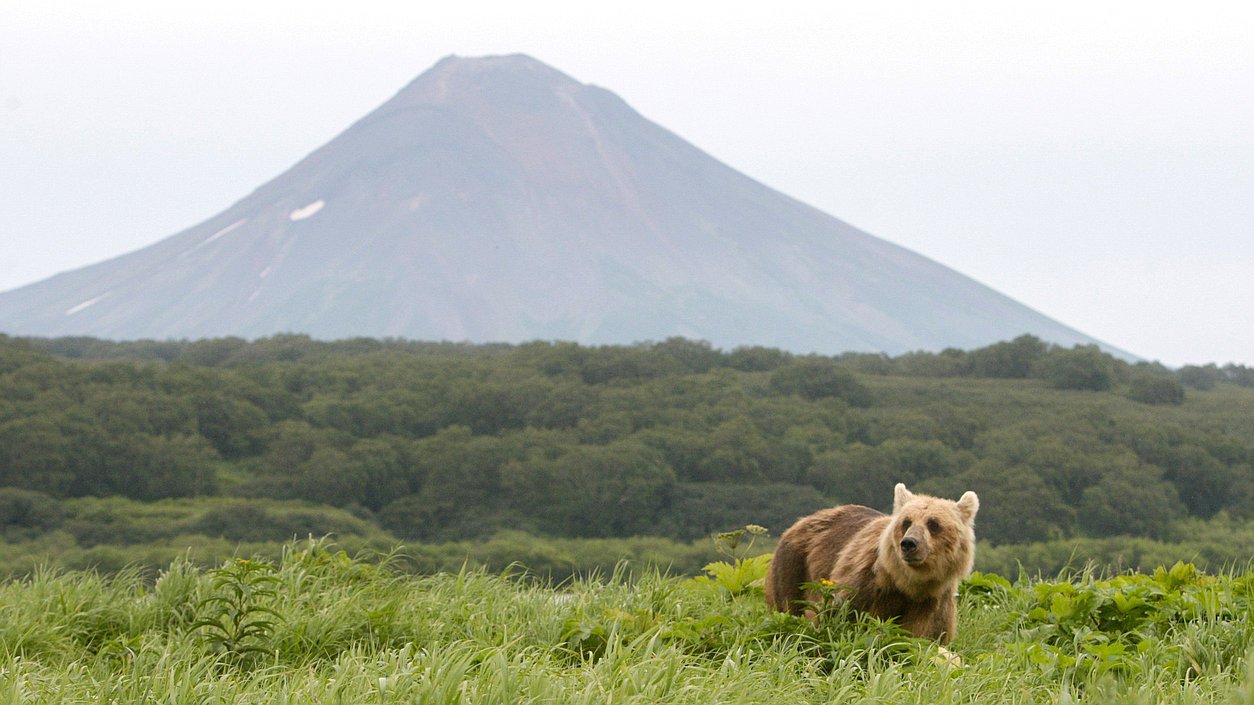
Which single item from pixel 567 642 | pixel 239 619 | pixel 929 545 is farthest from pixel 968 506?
pixel 239 619

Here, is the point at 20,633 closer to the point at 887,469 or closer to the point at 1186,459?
the point at 887,469

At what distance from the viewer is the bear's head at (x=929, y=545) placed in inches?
184

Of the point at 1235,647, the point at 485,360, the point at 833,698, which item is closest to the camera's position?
the point at 833,698

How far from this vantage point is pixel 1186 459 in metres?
38.3

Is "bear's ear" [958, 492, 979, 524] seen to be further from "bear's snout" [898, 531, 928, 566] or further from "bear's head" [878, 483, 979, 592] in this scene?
"bear's snout" [898, 531, 928, 566]

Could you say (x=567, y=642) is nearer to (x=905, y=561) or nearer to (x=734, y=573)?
(x=734, y=573)

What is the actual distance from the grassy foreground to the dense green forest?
2371 cm

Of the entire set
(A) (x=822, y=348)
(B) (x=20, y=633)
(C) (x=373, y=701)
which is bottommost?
(A) (x=822, y=348)

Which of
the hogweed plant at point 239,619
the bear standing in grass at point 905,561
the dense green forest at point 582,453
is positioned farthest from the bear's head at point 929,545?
the dense green forest at point 582,453

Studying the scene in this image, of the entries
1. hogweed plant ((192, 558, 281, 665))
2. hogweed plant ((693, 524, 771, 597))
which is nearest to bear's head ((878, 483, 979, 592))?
hogweed plant ((693, 524, 771, 597))

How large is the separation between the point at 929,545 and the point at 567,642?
157 cm

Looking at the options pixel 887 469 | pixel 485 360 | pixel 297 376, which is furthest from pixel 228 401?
pixel 887 469

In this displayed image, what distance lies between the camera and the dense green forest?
35.5 meters

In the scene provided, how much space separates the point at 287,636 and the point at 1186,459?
3881 cm
